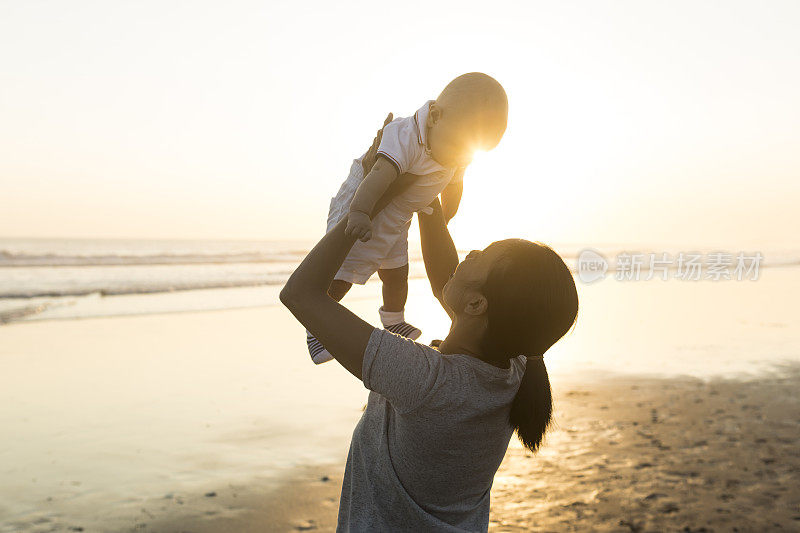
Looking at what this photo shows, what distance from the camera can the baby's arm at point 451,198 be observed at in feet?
8.79

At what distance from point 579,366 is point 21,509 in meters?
7.19

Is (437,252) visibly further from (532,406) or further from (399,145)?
(532,406)

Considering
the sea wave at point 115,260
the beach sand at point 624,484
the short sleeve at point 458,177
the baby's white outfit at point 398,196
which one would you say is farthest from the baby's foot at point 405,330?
the sea wave at point 115,260

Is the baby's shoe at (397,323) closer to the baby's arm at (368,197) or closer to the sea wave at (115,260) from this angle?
the baby's arm at (368,197)

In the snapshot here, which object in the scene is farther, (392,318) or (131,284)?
(131,284)

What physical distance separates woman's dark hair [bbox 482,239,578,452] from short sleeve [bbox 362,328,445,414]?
0.22 m

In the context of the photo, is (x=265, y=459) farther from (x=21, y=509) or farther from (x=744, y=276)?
(x=744, y=276)

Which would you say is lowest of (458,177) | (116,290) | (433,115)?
(116,290)

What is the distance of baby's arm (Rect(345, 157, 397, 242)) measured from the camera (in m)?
1.84

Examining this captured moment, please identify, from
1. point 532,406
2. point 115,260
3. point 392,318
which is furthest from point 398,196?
point 115,260

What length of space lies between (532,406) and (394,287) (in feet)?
3.23

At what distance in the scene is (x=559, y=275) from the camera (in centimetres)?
174

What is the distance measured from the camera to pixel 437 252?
7.56 ft

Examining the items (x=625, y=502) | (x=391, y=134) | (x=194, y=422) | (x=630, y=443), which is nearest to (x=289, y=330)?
(x=194, y=422)
